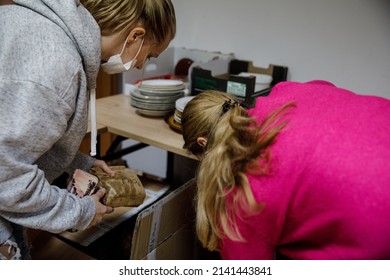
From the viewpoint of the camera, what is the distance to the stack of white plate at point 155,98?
1.67m

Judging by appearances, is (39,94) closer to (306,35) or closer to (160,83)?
(160,83)

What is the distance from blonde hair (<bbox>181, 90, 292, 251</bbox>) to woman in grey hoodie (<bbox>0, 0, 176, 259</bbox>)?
1.04ft

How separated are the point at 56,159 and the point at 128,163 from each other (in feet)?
5.66

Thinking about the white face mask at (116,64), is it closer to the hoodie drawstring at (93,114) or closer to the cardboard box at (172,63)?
the hoodie drawstring at (93,114)

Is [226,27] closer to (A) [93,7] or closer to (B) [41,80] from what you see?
(A) [93,7]

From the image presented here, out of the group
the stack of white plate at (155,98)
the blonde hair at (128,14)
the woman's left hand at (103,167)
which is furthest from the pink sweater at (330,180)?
the stack of white plate at (155,98)

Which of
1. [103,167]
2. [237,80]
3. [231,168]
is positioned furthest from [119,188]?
[237,80]

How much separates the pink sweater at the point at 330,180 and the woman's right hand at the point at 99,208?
412mm

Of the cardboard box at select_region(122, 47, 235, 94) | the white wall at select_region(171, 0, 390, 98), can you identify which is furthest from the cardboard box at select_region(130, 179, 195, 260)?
the white wall at select_region(171, 0, 390, 98)

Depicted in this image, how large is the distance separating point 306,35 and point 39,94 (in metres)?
1.40

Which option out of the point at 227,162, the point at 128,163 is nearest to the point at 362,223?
the point at 227,162

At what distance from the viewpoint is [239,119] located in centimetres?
91

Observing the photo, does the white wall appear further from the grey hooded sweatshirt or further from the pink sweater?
the grey hooded sweatshirt

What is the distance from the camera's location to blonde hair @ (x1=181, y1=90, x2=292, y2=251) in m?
0.87
